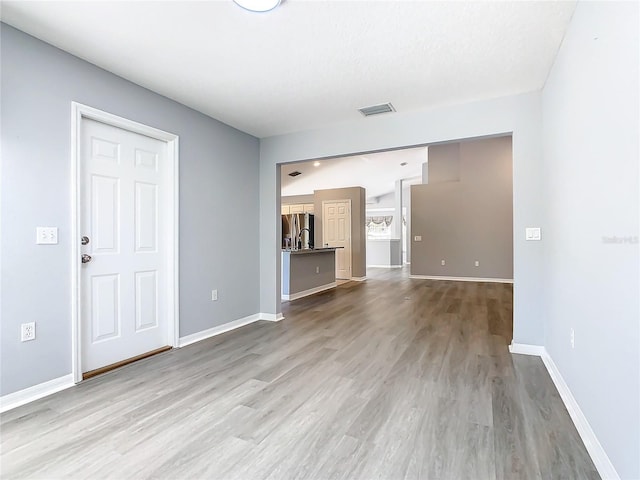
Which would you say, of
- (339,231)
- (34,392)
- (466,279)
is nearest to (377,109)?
(34,392)

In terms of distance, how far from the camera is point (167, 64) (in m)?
2.51

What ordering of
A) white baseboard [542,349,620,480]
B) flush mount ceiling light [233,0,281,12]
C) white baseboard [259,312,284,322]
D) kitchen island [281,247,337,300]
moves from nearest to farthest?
white baseboard [542,349,620,480], flush mount ceiling light [233,0,281,12], white baseboard [259,312,284,322], kitchen island [281,247,337,300]

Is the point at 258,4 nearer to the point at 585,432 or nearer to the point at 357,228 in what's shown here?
the point at 585,432

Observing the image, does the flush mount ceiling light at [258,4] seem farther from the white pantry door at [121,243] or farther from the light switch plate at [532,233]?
the light switch plate at [532,233]

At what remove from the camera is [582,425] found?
1.76 metres

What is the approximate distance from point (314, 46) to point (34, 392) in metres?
2.97

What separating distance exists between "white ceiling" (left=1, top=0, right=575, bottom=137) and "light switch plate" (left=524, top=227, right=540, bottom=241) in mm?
1258

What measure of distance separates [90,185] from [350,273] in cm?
664

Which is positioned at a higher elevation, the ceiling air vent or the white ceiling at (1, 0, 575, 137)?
the ceiling air vent

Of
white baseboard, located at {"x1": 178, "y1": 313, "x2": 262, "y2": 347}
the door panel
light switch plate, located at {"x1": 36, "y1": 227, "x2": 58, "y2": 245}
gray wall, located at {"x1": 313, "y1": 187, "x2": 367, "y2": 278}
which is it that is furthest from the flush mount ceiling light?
gray wall, located at {"x1": 313, "y1": 187, "x2": 367, "y2": 278}

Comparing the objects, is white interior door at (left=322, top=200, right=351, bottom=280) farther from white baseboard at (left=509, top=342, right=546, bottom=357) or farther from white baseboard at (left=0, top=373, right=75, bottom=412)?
white baseboard at (left=0, top=373, right=75, bottom=412)

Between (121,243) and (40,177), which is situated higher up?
(40,177)

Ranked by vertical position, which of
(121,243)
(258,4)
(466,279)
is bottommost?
(466,279)

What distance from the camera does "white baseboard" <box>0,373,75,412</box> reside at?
2020 mm
